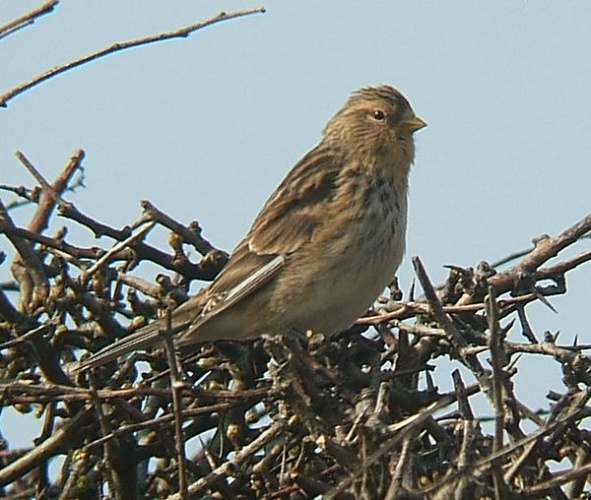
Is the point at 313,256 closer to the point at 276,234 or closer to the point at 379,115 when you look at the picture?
the point at 276,234

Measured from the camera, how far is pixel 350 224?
6.30 meters

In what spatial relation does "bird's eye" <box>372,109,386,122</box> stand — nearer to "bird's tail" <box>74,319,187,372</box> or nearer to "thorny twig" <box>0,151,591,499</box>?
"thorny twig" <box>0,151,591,499</box>

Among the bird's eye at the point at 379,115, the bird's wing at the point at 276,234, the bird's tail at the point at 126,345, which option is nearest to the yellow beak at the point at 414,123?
the bird's eye at the point at 379,115

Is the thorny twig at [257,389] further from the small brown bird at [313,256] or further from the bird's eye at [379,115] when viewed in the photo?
the bird's eye at [379,115]

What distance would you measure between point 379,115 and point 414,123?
0.65 feet

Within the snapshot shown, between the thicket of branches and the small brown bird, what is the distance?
102 millimetres

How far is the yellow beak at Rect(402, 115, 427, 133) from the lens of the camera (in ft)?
23.3

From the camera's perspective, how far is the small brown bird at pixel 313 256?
5.96 metres

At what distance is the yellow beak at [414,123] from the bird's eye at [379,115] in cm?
11

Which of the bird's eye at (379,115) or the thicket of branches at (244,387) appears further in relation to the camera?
the bird's eye at (379,115)

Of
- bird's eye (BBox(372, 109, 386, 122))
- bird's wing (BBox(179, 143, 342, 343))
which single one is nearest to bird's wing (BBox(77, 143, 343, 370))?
bird's wing (BBox(179, 143, 342, 343))

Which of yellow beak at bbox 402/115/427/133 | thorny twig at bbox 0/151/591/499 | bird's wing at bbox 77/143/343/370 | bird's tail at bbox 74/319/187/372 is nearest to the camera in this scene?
thorny twig at bbox 0/151/591/499

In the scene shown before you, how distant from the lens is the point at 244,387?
17.8 ft

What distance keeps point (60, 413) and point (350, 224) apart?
1.60 metres
